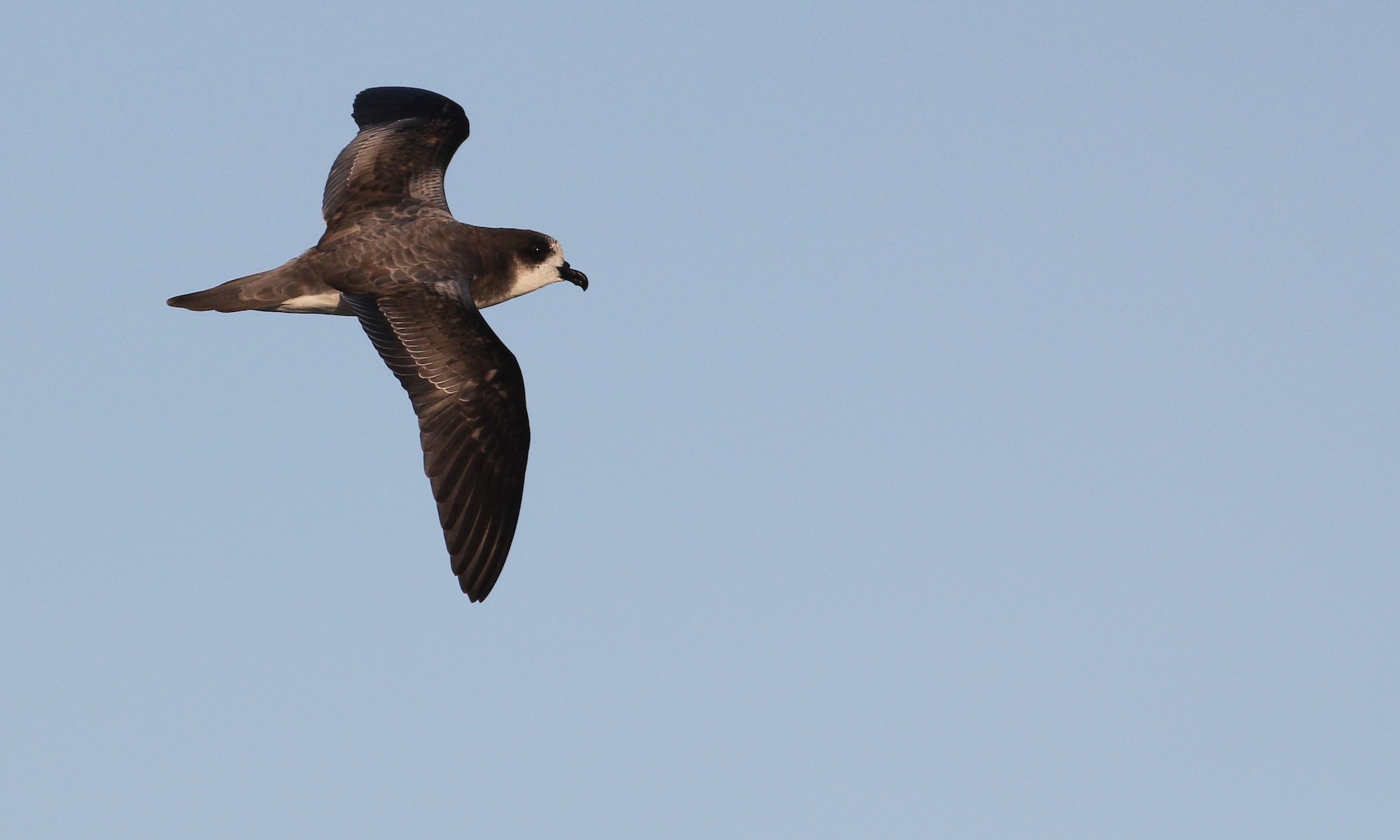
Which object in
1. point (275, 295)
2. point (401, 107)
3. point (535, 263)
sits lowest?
point (275, 295)

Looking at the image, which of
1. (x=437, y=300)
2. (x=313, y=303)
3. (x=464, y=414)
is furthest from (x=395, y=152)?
(x=464, y=414)

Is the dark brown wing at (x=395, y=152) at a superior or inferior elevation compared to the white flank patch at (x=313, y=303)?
superior

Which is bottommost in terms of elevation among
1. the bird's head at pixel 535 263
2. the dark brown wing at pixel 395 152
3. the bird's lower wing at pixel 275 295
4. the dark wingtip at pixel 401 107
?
the bird's lower wing at pixel 275 295

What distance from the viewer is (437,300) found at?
13.0 m

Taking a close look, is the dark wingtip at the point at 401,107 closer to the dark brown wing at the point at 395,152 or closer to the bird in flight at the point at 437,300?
the dark brown wing at the point at 395,152

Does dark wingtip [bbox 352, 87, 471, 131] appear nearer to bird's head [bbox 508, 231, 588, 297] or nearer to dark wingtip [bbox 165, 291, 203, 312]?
bird's head [bbox 508, 231, 588, 297]

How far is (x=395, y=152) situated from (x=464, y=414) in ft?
11.8

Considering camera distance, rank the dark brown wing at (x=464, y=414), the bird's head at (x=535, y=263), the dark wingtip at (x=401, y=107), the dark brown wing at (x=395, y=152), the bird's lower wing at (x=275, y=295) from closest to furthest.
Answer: the dark brown wing at (x=464, y=414)
the bird's lower wing at (x=275, y=295)
the bird's head at (x=535, y=263)
the dark brown wing at (x=395, y=152)
the dark wingtip at (x=401, y=107)

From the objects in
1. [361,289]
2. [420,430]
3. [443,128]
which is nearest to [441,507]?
[420,430]

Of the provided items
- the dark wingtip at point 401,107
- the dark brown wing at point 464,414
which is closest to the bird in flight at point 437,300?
the dark brown wing at point 464,414

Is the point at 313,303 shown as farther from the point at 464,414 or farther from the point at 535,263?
the point at 535,263

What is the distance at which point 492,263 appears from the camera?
46.2ft

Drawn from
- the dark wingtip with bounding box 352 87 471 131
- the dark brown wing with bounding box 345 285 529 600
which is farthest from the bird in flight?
the dark wingtip with bounding box 352 87 471 131

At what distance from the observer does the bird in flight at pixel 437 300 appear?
12523 mm
